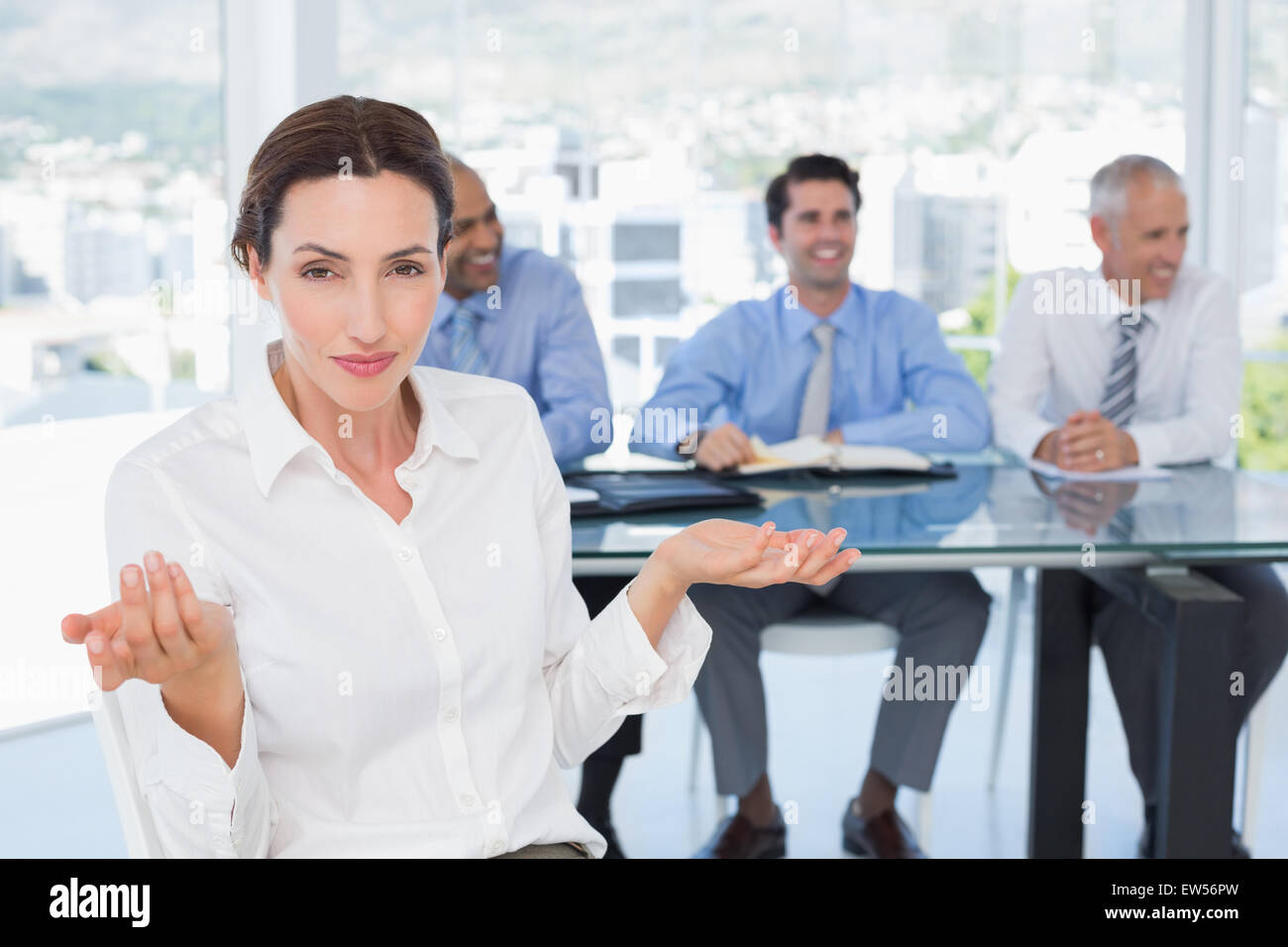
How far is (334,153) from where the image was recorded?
120 cm

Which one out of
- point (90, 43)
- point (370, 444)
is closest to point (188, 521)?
point (370, 444)

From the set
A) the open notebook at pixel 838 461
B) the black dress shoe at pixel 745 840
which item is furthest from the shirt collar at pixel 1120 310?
the black dress shoe at pixel 745 840

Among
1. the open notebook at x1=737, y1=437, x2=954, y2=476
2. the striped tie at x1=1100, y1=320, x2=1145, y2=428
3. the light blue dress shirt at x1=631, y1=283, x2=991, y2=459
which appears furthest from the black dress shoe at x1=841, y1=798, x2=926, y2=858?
the striped tie at x1=1100, y1=320, x2=1145, y2=428

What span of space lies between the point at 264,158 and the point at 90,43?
2.29 m

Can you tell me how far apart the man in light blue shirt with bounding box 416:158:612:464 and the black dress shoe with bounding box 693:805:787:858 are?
85cm

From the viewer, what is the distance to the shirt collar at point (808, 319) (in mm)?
3133

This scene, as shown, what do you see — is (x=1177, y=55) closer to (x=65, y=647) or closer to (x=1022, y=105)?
(x=1022, y=105)

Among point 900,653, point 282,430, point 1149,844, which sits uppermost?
point 282,430

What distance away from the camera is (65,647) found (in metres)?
3.17

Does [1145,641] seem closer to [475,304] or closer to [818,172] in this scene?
[818,172]

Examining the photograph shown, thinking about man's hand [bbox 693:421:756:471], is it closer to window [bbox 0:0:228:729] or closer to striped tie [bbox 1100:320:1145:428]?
striped tie [bbox 1100:320:1145:428]

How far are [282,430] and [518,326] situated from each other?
6.04 feet

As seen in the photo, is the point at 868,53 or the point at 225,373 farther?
the point at 868,53

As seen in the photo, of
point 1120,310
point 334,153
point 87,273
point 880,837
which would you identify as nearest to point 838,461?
point 880,837
